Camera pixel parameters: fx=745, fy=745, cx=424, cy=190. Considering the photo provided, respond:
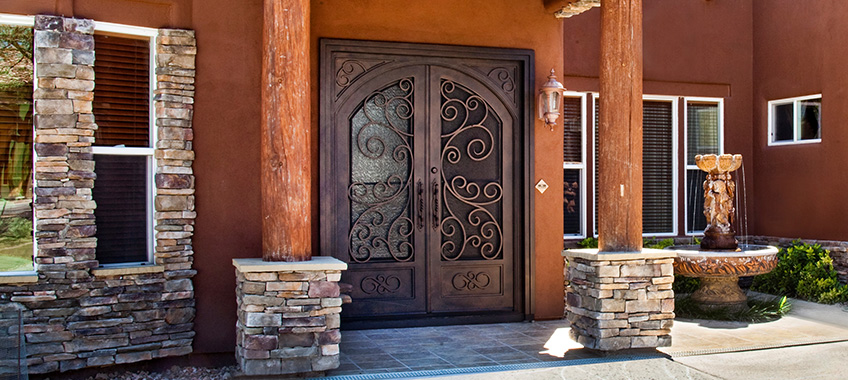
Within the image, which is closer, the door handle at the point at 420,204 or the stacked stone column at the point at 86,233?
the stacked stone column at the point at 86,233

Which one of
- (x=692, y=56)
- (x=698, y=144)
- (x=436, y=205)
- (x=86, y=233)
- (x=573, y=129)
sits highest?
(x=692, y=56)

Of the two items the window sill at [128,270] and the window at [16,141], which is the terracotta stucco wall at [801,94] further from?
the window at [16,141]

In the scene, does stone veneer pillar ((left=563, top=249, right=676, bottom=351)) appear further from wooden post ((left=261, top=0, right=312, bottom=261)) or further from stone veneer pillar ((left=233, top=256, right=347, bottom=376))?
wooden post ((left=261, top=0, right=312, bottom=261))

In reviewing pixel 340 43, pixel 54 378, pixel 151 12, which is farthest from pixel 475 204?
pixel 54 378

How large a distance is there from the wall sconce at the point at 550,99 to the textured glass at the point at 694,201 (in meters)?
3.67

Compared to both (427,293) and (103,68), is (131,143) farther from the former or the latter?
(427,293)

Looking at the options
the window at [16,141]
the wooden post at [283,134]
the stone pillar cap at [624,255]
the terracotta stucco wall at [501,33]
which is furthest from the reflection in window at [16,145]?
the stone pillar cap at [624,255]

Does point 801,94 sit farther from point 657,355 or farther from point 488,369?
point 488,369

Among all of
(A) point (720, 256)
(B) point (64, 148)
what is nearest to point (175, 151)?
(B) point (64, 148)

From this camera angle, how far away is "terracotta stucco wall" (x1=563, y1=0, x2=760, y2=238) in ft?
32.7

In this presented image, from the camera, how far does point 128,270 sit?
618 centimetres

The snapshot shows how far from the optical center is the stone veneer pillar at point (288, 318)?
556cm

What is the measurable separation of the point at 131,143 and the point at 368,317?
9.23ft

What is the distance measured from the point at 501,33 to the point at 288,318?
4018mm
